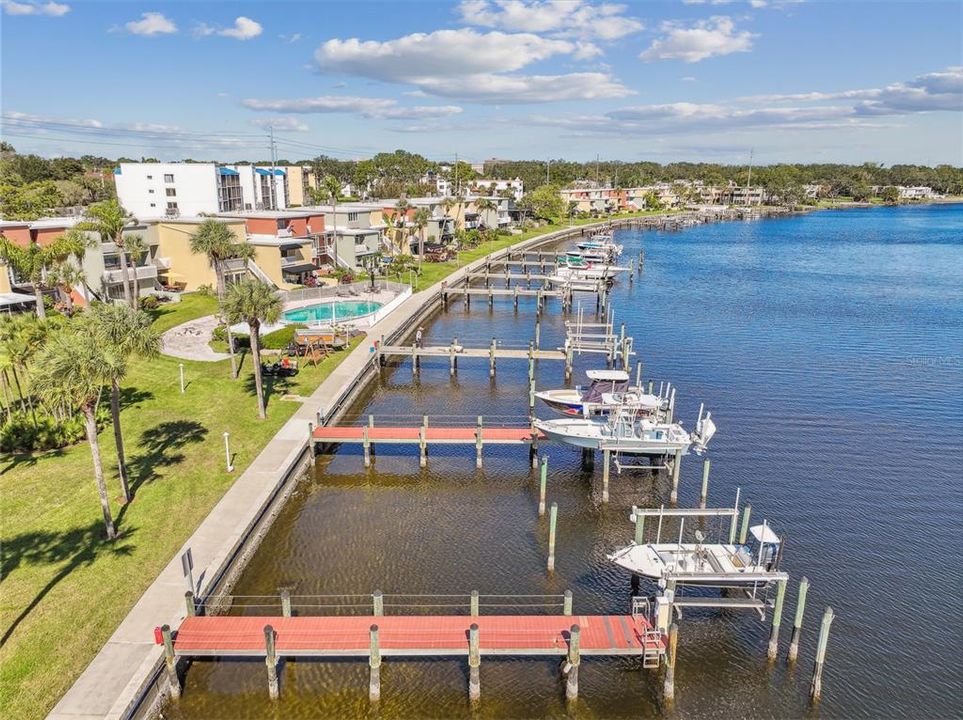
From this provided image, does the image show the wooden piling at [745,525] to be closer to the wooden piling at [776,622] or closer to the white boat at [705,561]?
the white boat at [705,561]

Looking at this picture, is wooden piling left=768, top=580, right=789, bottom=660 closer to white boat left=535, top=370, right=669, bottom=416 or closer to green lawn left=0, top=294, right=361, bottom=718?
white boat left=535, top=370, right=669, bottom=416

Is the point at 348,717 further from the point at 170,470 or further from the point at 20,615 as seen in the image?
the point at 170,470

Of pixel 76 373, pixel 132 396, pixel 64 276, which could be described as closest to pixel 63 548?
pixel 76 373

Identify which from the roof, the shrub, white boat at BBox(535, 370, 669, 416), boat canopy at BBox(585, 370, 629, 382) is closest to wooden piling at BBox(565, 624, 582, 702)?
white boat at BBox(535, 370, 669, 416)

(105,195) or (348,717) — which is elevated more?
(105,195)

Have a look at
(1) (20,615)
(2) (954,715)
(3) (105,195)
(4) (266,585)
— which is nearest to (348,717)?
(4) (266,585)

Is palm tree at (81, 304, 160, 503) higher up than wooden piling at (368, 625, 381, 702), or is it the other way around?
palm tree at (81, 304, 160, 503)
